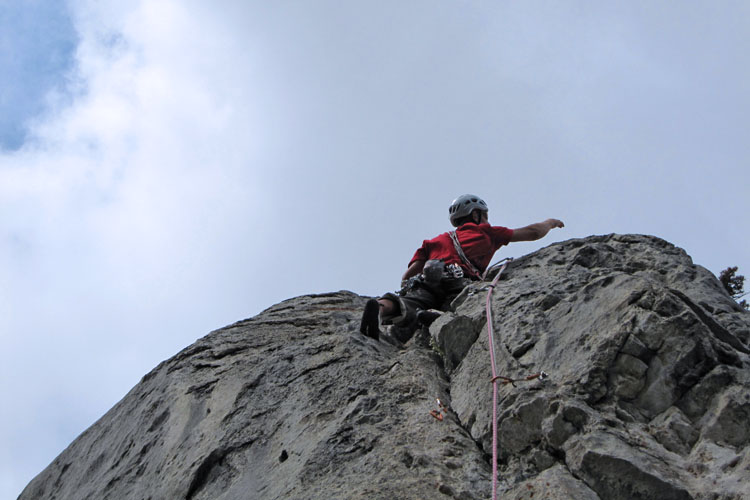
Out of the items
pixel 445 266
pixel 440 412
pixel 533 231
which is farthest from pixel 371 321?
pixel 533 231

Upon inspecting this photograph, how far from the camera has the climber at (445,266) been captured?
6430 mm

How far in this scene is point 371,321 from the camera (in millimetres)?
6191

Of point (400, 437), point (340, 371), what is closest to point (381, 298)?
point (340, 371)

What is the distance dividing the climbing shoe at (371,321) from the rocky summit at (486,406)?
130mm

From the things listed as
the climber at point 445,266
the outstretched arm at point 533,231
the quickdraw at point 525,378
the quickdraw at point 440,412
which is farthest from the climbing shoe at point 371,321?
the outstretched arm at point 533,231

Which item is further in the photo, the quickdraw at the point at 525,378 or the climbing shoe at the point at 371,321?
the climbing shoe at the point at 371,321

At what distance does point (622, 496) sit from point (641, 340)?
102 centimetres

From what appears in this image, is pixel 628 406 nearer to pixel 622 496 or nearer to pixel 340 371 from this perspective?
pixel 622 496

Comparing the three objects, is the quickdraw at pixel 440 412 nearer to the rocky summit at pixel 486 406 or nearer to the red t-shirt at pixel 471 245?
the rocky summit at pixel 486 406

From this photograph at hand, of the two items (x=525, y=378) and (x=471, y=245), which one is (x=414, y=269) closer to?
(x=471, y=245)

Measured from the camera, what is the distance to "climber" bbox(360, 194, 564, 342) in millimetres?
6430

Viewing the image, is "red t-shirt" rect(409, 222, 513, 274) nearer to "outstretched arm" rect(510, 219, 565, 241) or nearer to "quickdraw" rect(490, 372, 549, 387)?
"outstretched arm" rect(510, 219, 565, 241)

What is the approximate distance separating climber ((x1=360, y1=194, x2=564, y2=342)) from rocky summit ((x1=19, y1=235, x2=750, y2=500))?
0.25 metres

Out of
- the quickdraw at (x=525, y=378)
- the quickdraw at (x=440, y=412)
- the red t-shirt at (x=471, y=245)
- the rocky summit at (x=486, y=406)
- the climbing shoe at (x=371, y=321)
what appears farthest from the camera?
the red t-shirt at (x=471, y=245)
